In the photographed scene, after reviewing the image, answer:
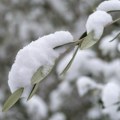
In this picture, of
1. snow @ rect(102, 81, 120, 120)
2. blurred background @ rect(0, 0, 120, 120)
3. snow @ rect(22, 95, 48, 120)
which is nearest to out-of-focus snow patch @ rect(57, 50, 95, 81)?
blurred background @ rect(0, 0, 120, 120)

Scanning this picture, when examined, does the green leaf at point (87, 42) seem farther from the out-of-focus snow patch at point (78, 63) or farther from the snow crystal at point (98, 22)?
the out-of-focus snow patch at point (78, 63)

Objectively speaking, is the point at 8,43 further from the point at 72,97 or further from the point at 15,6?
the point at 72,97

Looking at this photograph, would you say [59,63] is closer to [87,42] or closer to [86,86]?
[86,86]

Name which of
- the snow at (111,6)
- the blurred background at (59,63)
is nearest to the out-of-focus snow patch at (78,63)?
the blurred background at (59,63)

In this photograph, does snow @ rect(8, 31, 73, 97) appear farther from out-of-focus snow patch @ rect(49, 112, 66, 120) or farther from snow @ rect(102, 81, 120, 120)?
out-of-focus snow patch @ rect(49, 112, 66, 120)

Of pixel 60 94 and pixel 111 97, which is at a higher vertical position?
pixel 60 94

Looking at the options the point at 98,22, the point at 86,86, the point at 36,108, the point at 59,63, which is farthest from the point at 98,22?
the point at 36,108

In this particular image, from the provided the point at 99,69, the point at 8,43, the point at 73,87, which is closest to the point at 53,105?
the point at 73,87

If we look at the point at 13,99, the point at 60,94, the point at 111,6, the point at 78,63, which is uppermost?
the point at 60,94
